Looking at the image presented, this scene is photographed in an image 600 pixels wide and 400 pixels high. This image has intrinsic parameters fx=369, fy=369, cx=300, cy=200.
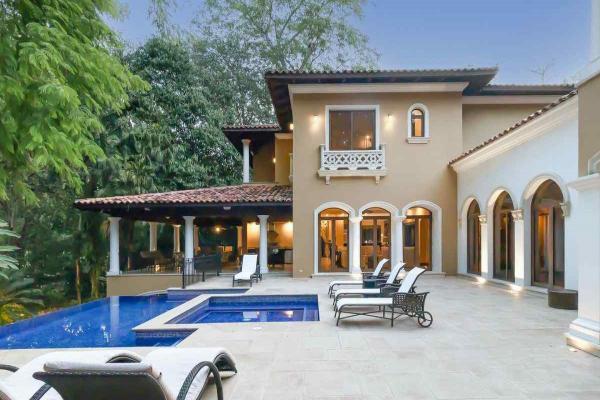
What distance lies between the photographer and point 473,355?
5355 millimetres

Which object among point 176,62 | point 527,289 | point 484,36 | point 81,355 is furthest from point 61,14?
point 484,36

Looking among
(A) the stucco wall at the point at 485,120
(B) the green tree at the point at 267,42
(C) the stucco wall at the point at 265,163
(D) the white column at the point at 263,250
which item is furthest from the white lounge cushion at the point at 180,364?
(B) the green tree at the point at 267,42

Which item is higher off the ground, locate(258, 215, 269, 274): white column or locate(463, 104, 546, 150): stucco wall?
locate(463, 104, 546, 150): stucco wall

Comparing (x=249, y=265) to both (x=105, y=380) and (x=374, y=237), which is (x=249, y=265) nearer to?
(x=374, y=237)

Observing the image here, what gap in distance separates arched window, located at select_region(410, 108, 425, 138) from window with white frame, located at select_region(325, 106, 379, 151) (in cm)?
155

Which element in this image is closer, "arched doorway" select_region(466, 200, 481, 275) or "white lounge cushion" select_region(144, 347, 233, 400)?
"white lounge cushion" select_region(144, 347, 233, 400)

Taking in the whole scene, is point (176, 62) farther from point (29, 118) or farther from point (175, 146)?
point (29, 118)

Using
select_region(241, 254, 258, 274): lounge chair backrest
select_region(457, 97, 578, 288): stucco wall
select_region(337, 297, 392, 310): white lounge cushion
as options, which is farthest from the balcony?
select_region(337, 297, 392, 310): white lounge cushion

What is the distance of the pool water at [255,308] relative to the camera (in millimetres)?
9641

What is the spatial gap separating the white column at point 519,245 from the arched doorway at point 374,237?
5.00m

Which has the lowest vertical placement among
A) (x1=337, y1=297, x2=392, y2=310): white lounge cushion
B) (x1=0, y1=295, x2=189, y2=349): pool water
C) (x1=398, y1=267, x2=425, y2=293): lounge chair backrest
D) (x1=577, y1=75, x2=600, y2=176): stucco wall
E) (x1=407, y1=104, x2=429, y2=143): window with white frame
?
(x1=0, y1=295, x2=189, y2=349): pool water

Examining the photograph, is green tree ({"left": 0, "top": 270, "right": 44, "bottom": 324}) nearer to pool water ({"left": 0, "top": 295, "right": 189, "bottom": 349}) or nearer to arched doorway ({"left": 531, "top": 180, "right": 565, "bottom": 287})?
pool water ({"left": 0, "top": 295, "right": 189, "bottom": 349})

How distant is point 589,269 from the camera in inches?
211

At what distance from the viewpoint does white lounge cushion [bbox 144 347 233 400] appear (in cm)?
372
